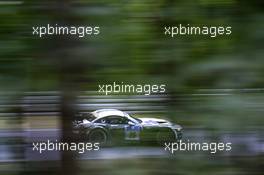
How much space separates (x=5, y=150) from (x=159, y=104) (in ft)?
1.36

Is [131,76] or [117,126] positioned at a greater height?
[131,76]

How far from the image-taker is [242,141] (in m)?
2.08

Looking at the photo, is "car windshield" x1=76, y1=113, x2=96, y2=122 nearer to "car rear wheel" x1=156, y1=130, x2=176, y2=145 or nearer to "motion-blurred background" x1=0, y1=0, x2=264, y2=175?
"motion-blurred background" x1=0, y1=0, x2=264, y2=175

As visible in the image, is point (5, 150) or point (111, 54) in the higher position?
point (111, 54)

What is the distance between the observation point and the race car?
2.01 meters

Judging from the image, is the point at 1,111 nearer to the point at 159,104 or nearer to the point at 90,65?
the point at 90,65

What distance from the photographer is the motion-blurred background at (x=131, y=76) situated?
196 centimetres

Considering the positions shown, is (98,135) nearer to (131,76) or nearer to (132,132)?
(132,132)

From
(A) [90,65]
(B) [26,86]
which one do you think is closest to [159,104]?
(A) [90,65]

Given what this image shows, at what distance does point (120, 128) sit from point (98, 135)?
7 centimetres

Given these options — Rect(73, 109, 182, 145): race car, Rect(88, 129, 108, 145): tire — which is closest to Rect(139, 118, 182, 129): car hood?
Rect(73, 109, 182, 145): race car

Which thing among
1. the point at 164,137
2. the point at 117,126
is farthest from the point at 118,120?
the point at 164,137

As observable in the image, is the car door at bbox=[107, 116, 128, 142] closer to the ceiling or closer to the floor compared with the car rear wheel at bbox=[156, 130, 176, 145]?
closer to the ceiling

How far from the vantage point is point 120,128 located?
204 cm
